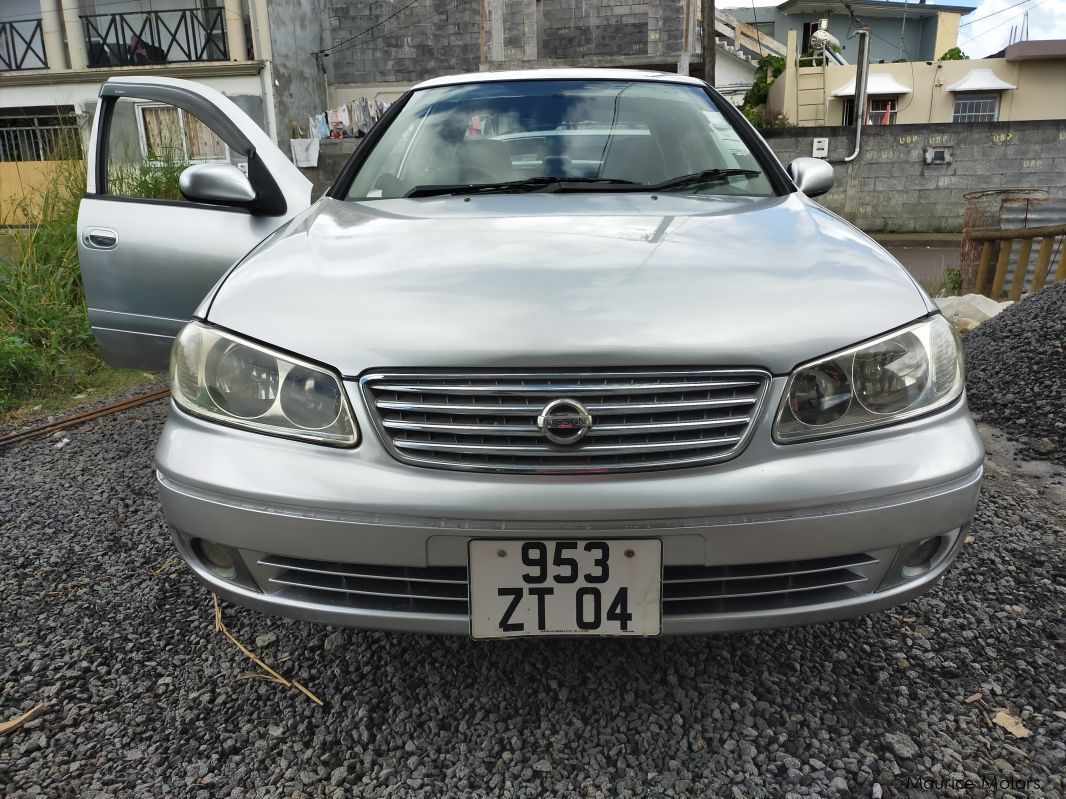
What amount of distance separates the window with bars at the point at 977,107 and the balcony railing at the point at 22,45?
21809 mm

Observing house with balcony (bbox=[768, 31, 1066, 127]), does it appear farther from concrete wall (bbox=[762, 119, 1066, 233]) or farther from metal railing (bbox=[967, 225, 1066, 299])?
metal railing (bbox=[967, 225, 1066, 299])

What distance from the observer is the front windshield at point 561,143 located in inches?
91.0

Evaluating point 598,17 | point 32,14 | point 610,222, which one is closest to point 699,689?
point 610,222

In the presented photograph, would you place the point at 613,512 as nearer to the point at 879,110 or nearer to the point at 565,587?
the point at 565,587

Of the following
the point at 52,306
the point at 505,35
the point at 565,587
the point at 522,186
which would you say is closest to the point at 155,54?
the point at 505,35

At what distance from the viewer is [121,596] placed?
2158 millimetres

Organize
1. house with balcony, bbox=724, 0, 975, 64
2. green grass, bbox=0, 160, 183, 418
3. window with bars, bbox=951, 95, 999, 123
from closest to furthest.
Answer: green grass, bbox=0, 160, 183, 418 < window with bars, bbox=951, 95, 999, 123 < house with balcony, bbox=724, 0, 975, 64

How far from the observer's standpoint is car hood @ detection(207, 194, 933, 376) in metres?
1.36

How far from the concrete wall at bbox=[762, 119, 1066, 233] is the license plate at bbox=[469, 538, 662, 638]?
1412 centimetres

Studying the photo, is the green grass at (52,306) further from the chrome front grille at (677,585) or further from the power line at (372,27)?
the power line at (372,27)

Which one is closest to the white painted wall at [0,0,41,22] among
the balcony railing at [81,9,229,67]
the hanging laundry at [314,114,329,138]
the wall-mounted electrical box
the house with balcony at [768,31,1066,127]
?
the balcony railing at [81,9,229,67]

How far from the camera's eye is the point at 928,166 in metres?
14.4

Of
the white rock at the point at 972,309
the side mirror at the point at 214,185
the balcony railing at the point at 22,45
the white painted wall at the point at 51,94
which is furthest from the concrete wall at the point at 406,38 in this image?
the side mirror at the point at 214,185

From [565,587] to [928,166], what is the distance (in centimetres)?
1552
